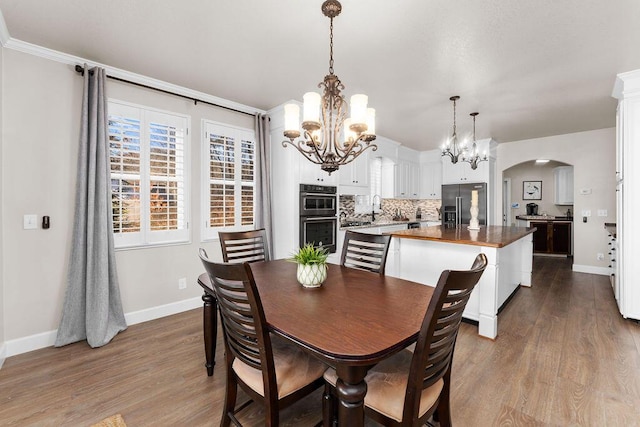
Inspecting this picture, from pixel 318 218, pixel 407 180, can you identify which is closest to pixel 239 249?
pixel 318 218

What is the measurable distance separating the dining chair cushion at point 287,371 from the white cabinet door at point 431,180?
6.07m

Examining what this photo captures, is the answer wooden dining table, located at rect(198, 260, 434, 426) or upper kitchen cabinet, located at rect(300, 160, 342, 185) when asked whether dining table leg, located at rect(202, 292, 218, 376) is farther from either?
upper kitchen cabinet, located at rect(300, 160, 342, 185)

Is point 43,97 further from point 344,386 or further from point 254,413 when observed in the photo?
point 344,386

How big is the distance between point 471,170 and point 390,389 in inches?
230

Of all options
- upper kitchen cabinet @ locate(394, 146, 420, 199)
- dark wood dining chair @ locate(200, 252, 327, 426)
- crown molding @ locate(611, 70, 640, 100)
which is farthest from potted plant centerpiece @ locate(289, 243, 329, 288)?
upper kitchen cabinet @ locate(394, 146, 420, 199)

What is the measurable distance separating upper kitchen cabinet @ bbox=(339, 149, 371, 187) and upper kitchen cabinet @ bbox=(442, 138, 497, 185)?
6.39 feet

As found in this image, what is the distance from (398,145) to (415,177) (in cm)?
106

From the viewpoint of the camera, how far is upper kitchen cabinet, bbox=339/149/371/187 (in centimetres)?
468

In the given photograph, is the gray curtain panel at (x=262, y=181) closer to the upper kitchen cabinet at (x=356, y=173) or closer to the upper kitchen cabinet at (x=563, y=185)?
the upper kitchen cabinet at (x=356, y=173)

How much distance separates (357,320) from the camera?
1296 mm

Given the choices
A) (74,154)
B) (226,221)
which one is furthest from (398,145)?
(74,154)

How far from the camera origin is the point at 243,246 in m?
2.62

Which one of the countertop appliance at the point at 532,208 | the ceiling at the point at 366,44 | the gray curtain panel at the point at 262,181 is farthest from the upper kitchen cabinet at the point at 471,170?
the gray curtain panel at the point at 262,181

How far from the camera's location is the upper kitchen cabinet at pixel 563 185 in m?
7.38
